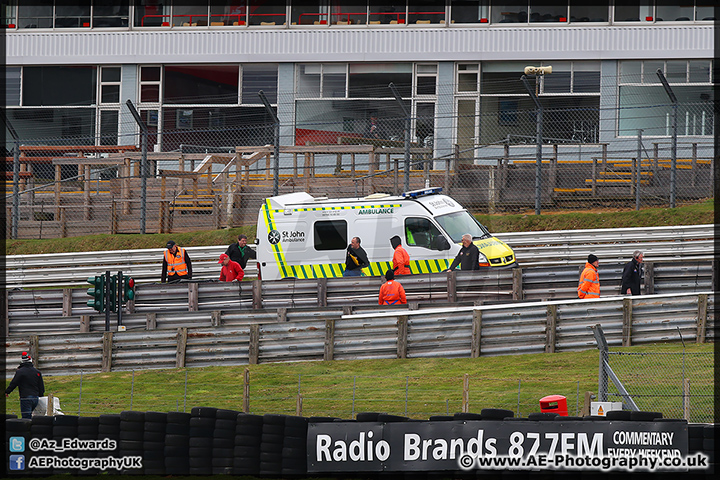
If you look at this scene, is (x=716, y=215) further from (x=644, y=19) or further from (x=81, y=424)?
(x=81, y=424)

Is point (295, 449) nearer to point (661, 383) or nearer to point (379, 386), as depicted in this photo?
point (379, 386)

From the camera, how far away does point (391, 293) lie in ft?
63.9

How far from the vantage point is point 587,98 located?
36.3m

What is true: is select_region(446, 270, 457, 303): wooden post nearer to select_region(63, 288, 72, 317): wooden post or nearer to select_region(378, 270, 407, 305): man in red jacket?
select_region(378, 270, 407, 305): man in red jacket

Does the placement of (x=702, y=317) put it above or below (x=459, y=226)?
below

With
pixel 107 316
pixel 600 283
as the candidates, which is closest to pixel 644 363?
pixel 600 283

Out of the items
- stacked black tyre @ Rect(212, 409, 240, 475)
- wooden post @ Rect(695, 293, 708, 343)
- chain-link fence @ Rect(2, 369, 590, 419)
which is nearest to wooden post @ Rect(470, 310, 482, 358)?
chain-link fence @ Rect(2, 369, 590, 419)

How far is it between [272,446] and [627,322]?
24.4 feet

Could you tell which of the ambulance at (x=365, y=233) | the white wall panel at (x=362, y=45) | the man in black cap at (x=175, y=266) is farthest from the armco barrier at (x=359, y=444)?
the white wall panel at (x=362, y=45)

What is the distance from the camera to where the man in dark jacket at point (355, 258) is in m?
21.4

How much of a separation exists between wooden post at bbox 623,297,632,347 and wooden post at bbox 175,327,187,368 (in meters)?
7.40

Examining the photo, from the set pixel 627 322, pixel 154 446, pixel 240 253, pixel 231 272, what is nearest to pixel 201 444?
pixel 154 446

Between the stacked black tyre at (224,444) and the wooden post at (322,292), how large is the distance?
777 cm

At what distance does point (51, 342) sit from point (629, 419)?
35.3 feet
